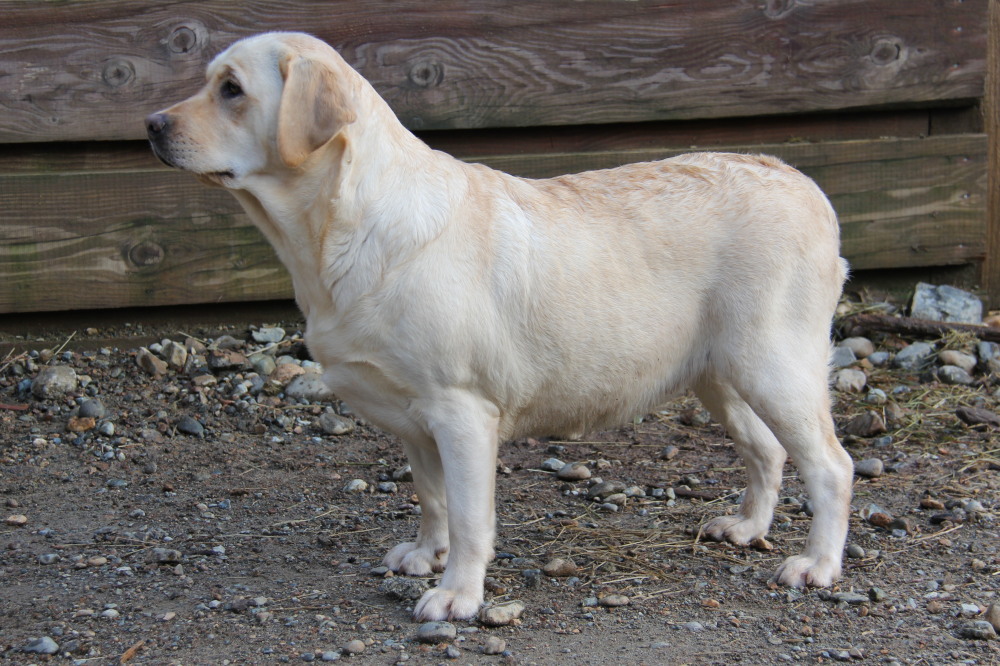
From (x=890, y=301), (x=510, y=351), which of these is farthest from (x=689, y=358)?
(x=890, y=301)

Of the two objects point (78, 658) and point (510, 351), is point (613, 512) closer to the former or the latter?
point (510, 351)

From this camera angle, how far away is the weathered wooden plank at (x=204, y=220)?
584cm

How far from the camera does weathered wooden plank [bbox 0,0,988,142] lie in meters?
5.76

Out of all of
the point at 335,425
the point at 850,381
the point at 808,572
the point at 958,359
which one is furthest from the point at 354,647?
the point at 958,359

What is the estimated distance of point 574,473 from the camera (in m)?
4.90

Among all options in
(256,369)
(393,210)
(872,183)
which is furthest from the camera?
(872,183)

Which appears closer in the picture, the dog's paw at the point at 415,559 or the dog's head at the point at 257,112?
the dog's head at the point at 257,112

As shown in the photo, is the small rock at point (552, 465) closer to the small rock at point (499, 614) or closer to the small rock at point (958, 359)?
the small rock at point (499, 614)

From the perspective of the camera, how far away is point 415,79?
605 centimetres

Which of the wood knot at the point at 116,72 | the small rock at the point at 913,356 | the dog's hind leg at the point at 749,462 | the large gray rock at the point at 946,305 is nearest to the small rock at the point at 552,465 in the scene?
the dog's hind leg at the point at 749,462

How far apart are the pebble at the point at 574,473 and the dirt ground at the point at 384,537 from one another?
2.4 inches

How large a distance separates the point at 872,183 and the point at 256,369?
12.4 feet

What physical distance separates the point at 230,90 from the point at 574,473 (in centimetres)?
234

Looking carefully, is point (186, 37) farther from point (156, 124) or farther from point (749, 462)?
point (749, 462)
